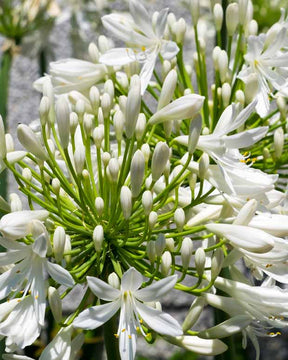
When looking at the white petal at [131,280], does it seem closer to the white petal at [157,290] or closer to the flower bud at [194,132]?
the white petal at [157,290]

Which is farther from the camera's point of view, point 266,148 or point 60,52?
point 60,52

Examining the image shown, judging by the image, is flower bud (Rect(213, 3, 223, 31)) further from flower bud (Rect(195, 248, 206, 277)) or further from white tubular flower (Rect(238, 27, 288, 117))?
flower bud (Rect(195, 248, 206, 277))

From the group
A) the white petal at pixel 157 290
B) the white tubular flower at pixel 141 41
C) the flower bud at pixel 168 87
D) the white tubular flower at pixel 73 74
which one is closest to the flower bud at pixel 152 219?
the white petal at pixel 157 290

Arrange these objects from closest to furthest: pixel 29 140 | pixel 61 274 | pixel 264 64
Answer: pixel 61 274, pixel 29 140, pixel 264 64

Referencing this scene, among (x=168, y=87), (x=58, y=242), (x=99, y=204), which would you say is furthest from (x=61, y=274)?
(x=168, y=87)

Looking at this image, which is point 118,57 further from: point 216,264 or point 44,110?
point 216,264

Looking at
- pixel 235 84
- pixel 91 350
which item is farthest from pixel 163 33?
pixel 91 350

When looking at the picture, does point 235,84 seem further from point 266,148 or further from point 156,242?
point 156,242
